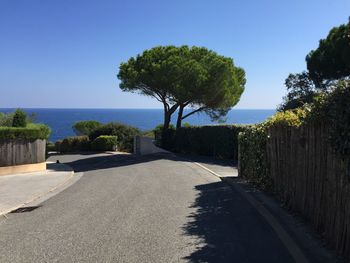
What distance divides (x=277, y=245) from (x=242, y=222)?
180 centimetres

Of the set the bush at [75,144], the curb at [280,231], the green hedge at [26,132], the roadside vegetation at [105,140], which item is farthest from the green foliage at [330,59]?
the bush at [75,144]

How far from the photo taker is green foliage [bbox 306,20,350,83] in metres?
24.4

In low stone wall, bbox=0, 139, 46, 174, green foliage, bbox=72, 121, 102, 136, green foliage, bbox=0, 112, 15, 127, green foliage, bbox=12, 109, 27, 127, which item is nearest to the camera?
low stone wall, bbox=0, 139, 46, 174

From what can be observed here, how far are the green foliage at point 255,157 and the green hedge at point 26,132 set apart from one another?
1037 centimetres

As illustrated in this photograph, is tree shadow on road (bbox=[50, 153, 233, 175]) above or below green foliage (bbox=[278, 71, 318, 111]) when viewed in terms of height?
below

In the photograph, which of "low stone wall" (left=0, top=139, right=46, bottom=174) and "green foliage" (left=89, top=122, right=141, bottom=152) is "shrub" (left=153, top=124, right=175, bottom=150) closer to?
"green foliage" (left=89, top=122, right=141, bottom=152)

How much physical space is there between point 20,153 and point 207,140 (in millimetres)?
14176

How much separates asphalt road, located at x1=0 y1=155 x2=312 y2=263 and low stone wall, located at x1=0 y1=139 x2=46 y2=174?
7907 mm

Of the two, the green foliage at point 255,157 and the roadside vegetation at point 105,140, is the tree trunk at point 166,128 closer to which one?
the roadside vegetation at point 105,140

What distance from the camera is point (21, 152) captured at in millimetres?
21156

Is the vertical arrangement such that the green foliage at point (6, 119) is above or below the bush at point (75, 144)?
above

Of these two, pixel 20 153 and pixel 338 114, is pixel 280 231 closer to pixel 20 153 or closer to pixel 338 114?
pixel 338 114

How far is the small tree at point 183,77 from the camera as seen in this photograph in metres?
33.6

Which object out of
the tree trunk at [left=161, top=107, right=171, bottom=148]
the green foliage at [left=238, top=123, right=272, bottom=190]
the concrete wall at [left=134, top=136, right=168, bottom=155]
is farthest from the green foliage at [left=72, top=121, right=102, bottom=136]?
the green foliage at [left=238, top=123, right=272, bottom=190]
